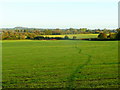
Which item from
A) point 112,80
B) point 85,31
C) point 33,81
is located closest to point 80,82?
point 112,80

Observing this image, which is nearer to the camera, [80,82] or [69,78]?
[80,82]

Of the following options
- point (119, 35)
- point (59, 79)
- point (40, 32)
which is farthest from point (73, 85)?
point (40, 32)

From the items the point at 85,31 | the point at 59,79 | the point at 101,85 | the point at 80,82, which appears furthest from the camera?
the point at 85,31

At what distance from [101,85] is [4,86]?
4730 mm

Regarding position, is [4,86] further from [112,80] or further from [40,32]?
[40,32]

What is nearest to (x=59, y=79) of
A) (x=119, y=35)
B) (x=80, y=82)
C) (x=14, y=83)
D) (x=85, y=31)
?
(x=80, y=82)

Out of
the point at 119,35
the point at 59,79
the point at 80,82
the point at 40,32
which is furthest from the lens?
the point at 40,32

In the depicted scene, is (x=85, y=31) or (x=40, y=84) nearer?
(x=40, y=84)

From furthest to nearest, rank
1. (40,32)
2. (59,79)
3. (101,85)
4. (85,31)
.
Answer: (85,31) → (40,32) → (59,79) → (101,85)

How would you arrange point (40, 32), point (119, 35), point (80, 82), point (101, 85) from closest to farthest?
point (101, 85) → point (80, 82) → point (119, 35) → point (40, 32)

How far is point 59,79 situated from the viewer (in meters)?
11.9

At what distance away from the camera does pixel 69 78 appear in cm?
1220

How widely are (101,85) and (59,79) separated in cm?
255

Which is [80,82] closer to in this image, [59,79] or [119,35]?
[59,79]
